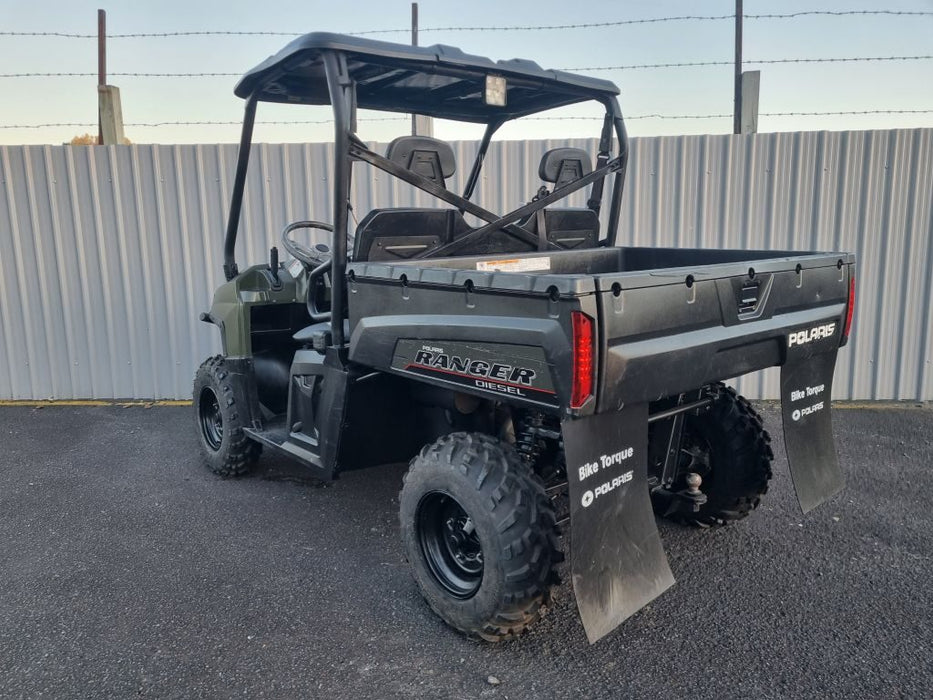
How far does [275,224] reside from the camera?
6594mm

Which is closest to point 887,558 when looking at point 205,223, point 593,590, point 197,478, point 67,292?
point 593,590

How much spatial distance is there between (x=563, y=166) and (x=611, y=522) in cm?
194

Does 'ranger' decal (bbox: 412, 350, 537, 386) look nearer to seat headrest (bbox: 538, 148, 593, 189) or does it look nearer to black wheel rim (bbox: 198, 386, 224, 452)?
seat headrest (bbox: 538, 148, 593, 189)

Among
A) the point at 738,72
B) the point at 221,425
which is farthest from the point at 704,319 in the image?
the point at 738,72

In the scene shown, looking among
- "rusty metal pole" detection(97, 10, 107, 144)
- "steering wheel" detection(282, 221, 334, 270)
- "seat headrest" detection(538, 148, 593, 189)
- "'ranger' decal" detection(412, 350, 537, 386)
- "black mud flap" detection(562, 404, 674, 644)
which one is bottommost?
"black mud flap" detection(562, 404, 674, 644)

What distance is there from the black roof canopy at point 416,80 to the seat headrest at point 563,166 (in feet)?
1.09

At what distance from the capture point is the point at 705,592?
3156 millimetres

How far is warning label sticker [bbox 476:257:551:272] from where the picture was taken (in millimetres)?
3641

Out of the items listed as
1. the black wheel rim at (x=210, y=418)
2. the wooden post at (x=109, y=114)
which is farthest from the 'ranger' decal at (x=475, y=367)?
the wooden post at (x=109, y=114)

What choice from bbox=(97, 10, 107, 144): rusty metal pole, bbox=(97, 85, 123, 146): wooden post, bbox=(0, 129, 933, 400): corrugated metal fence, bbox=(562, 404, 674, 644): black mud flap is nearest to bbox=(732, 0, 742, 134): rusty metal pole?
bbox=(0, 129, 933, 400): corrugated metal fence

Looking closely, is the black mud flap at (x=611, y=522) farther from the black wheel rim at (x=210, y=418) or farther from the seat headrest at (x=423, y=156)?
the black wheel rim at (x=210, y=418)

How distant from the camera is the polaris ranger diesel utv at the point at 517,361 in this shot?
249cm

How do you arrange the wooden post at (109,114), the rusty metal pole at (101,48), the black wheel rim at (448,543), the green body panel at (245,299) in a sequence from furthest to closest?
the rusty metal pole at (101,48), the wooden post at (109,114), the green body panel at (245,299), the black wheel rim at (448,543)

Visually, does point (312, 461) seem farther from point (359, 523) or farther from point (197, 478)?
point (197, 478)
